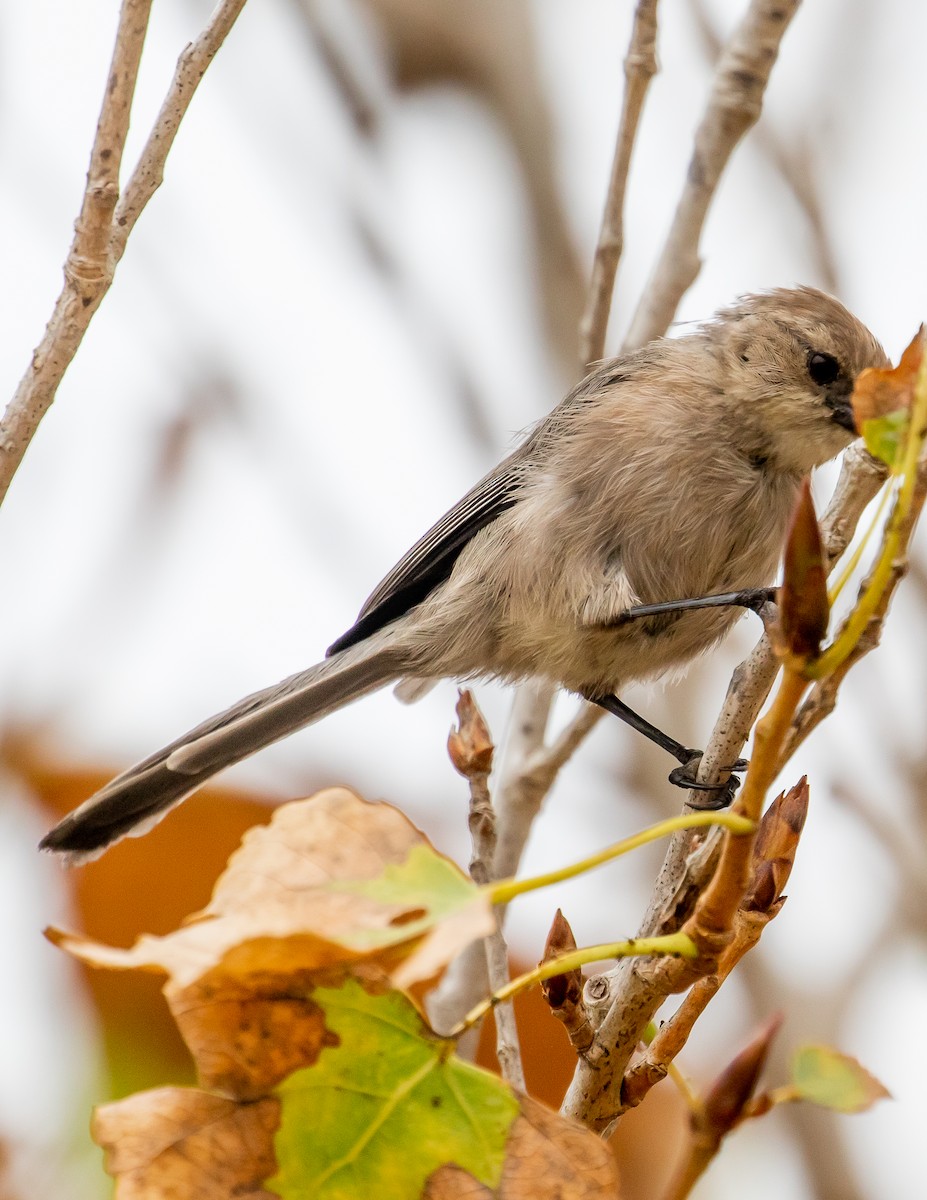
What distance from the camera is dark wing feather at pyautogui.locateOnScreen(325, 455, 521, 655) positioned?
3.15 metres

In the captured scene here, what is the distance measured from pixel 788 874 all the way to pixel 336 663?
5.60 ft

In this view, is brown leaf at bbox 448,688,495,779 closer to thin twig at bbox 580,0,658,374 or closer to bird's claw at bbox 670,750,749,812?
bird's claw at bbox 670,750,749,812

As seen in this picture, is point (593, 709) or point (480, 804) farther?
point (593, 709)

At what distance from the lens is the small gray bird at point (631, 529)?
9.43 ft

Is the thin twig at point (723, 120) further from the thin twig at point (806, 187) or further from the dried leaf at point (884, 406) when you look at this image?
the dried leaf at point (884, 406)

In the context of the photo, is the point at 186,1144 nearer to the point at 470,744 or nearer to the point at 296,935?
the point at 296,935

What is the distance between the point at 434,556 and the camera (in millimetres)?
3213

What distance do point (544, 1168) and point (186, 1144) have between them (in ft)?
0.95

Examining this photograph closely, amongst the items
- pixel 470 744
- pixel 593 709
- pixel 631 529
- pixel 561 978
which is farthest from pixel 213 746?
pixel 561 978

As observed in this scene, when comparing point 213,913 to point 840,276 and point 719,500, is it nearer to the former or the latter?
point 719,500

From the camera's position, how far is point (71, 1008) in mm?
2662

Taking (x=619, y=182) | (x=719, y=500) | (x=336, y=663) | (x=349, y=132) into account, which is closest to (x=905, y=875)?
(x=719, y=500)

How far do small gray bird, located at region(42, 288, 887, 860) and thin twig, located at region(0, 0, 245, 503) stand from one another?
1.17 m

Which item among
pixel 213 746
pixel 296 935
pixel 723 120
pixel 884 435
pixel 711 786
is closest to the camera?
pixel 296 935
